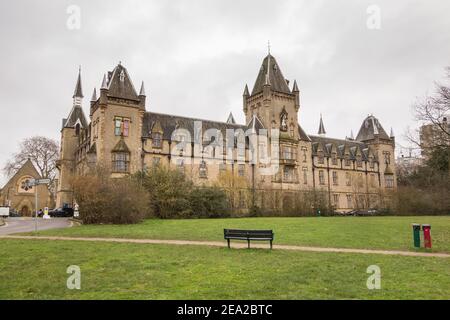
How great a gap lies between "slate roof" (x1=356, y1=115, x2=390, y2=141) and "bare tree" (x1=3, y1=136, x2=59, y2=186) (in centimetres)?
5805

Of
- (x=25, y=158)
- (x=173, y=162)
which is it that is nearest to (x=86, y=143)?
(x=173, y=162)

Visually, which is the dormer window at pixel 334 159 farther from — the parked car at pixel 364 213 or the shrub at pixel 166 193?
the shrub at pixel 166 193

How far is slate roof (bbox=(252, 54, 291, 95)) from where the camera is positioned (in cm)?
5697

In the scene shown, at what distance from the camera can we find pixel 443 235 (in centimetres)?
2141

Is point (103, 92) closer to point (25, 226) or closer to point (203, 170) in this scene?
point (203, 170)

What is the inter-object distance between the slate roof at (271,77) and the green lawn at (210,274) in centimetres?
4469

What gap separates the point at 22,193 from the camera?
62.8 m

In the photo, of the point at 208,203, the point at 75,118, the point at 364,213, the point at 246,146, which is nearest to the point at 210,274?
the point at 208,203

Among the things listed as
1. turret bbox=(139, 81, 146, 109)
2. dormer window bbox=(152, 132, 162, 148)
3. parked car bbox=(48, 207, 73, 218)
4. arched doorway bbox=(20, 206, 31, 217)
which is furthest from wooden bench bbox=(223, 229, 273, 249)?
arched doorway bbox=(20, 206, 31, 217)

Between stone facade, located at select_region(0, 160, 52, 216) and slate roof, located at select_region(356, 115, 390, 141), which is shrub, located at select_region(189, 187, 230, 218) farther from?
slate roof, located at select_region(356, 115, 390, 141)

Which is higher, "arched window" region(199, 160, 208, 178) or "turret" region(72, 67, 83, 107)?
"turret" region(72, 67, 83, 107)

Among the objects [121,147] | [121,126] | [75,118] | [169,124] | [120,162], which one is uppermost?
[75,118]

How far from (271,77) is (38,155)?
40780 mm
